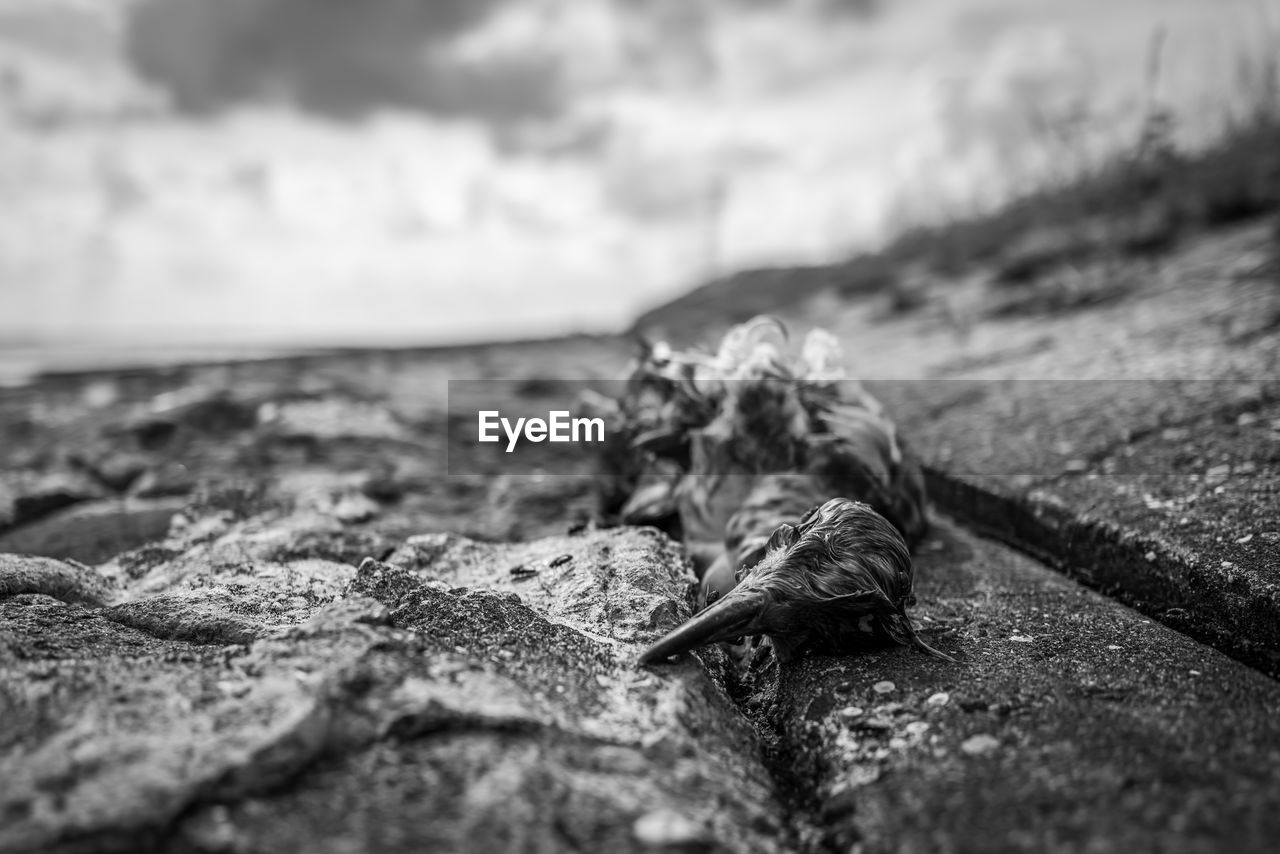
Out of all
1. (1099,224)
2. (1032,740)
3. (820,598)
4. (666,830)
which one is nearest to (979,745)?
(1032,740)

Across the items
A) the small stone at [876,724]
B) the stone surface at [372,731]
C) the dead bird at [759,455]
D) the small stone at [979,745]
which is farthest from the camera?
the dead bird at [759,455]

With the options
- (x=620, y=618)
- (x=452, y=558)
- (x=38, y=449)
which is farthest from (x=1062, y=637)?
(x=38, y=449)

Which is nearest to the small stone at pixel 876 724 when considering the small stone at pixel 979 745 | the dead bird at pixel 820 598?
the small stone at pixel 979 745

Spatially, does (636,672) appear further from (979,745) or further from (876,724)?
(979,745)

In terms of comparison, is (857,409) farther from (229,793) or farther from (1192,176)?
(1192,176)

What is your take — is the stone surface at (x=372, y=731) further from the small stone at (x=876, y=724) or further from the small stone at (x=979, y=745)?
the small stone at (x=979, y=745)

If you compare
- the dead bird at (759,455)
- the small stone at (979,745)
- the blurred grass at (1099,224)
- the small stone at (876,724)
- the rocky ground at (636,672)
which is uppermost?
the blurred grass at (1099,224)
